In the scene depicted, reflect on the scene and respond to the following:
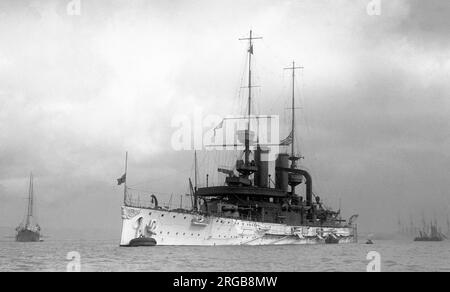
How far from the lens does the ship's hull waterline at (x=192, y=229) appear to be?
150ft

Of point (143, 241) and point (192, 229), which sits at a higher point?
point (192, 229)

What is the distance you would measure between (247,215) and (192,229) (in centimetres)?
1063

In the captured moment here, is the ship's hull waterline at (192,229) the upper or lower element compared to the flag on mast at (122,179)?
lower

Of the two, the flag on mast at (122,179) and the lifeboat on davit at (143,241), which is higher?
the flag on mast at (122,179)

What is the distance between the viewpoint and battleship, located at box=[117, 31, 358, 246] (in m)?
46.1

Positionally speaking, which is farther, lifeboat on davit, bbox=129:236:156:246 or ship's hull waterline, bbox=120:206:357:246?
ship's hull waterline, bbox=120:206:357:246

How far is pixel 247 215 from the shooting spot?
5762cm

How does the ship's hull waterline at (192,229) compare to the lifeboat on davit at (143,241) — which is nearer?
the lifeboat on davit at (143,241)

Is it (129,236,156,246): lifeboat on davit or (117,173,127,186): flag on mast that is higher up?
(117,173,127,186): flag on mast

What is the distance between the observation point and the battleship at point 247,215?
46062 millimetres

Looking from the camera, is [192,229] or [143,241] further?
[192,229]

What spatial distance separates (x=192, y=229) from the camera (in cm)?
4844
